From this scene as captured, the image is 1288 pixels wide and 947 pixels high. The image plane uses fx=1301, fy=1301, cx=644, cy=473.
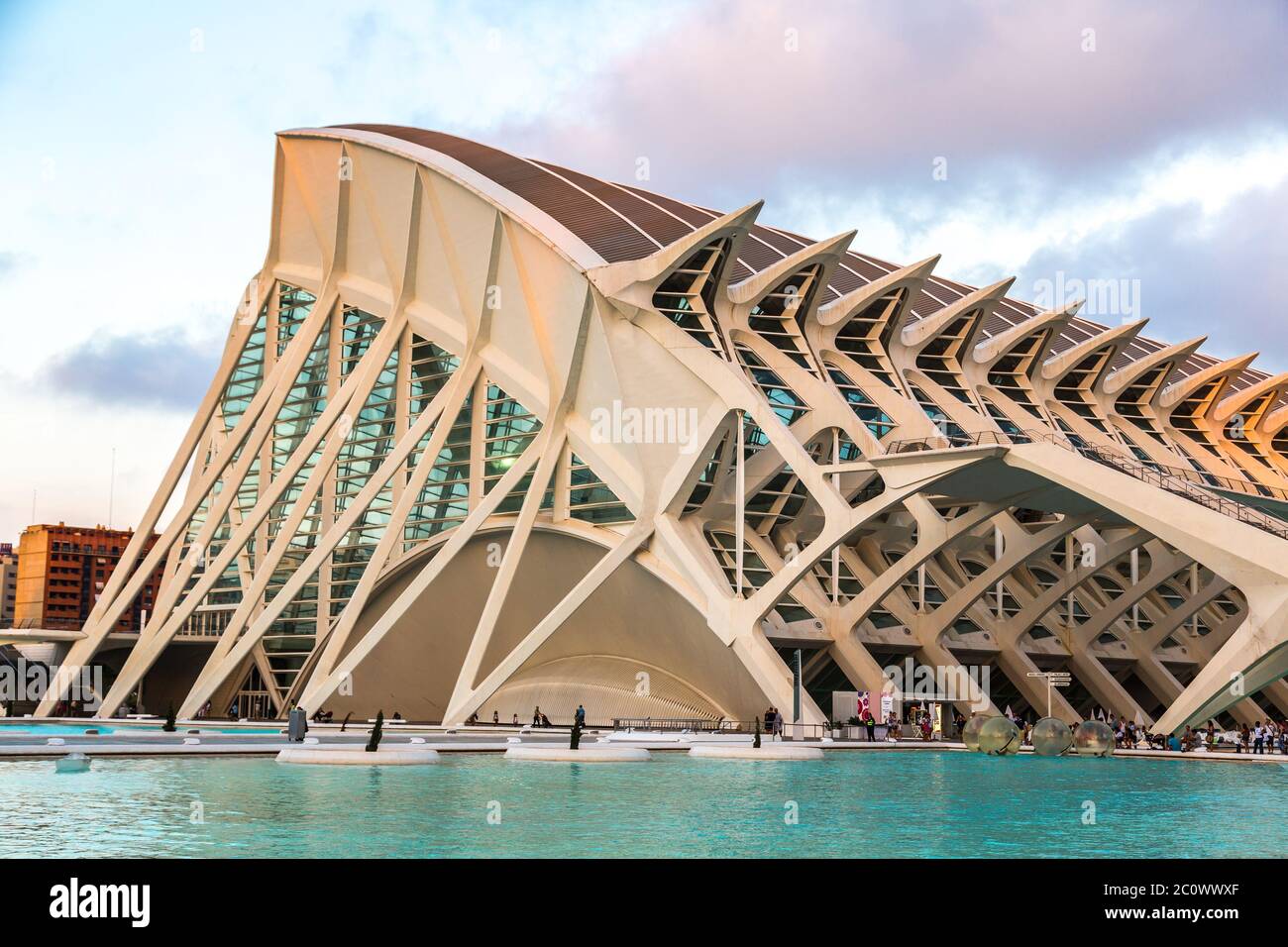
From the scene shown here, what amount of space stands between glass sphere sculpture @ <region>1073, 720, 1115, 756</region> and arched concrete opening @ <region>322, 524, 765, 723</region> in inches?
390

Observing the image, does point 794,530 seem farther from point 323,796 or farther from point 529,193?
Result: point 323,796

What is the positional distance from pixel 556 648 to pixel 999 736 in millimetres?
16891

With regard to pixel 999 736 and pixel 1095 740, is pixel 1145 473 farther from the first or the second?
pixel 999 736

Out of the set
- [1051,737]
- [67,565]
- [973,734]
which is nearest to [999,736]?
[1051,737]

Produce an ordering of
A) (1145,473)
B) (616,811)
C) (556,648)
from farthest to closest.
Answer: (556,648) < (1145,473) < (616,811)

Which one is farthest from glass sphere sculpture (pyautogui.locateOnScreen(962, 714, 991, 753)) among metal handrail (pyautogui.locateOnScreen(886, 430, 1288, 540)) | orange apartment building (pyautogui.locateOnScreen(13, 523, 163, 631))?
orange apartment building (pyautogui.locateOnScreen(13, 523, 163, 631))

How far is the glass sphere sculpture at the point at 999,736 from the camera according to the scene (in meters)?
31.4

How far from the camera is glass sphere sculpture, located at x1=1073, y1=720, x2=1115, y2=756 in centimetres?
3177

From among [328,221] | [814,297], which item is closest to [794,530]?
[814,297]

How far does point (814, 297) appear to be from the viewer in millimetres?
44188

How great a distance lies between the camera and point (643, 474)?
39.5 m

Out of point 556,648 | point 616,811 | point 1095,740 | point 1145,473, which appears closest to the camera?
point 616,811

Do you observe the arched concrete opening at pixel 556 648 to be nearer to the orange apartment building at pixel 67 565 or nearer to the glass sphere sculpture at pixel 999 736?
the glass sphere sculpture at pixel 999 736

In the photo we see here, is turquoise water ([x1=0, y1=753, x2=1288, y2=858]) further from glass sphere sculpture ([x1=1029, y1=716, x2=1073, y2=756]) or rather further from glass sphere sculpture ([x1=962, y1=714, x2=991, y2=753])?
glass sphere sculpture ([x1=962, y1=714, x2=991, y2=753])
